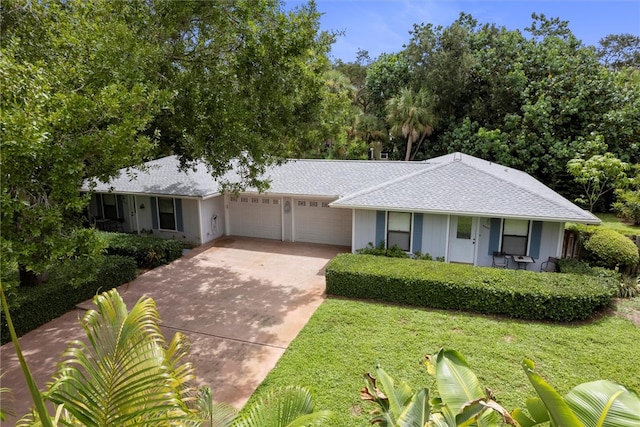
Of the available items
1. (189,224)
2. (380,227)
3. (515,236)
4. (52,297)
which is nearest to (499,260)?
(515,236)

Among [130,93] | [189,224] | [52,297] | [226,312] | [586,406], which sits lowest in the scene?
[226,312]

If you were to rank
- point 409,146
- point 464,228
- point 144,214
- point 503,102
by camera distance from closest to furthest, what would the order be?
1. point 464,228
2. point 144,214
3. point 503,102
4. point 409,146

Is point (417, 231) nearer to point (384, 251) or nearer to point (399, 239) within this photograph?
point (399, 239)

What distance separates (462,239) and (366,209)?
351 cm

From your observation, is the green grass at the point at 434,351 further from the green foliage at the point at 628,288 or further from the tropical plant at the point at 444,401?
the tropical plant at the point at 444,401

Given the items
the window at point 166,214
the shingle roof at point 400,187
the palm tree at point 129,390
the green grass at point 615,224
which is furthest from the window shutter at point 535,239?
the window at point 166,214

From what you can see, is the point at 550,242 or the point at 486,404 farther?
the point at 550,242

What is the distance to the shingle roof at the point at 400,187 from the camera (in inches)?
476

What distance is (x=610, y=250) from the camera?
1155 centimetres

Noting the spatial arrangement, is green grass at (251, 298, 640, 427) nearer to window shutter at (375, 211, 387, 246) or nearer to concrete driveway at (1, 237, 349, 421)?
concrete driveway at (1, 237, 349, 421)

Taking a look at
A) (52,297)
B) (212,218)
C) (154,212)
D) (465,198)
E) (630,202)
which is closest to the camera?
(52,297)

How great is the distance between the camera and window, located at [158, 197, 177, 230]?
1681 centimetres

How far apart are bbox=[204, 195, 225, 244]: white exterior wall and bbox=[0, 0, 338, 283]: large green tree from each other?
16.5 feet

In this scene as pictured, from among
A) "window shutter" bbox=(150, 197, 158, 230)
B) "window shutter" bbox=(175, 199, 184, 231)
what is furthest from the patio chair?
"window shutter" bbox=(150, 197, 158, 230)
